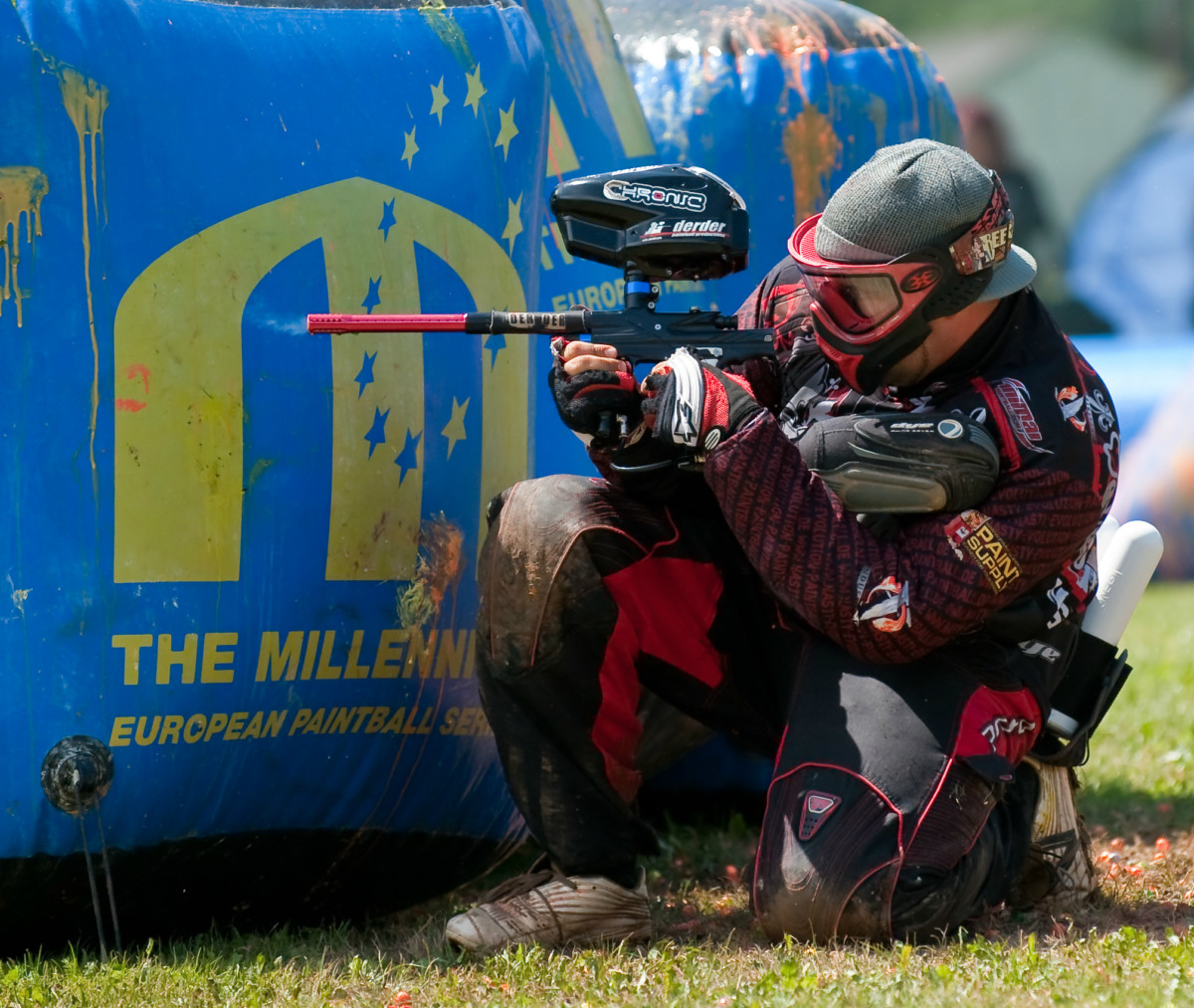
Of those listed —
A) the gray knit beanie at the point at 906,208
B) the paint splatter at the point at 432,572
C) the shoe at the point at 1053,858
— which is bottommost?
the shoe at the point at 1053,858

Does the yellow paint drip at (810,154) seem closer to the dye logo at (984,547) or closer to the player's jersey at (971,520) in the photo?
the player's jersey at (971,520)

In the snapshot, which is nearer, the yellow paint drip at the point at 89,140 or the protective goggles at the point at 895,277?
the yellow paint drip at the point at 89,140

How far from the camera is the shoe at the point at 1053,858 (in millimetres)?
3410

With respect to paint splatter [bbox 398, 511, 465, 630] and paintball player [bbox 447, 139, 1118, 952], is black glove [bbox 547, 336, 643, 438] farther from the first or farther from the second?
paint splatter [bbox 398, 511, 465, 630]

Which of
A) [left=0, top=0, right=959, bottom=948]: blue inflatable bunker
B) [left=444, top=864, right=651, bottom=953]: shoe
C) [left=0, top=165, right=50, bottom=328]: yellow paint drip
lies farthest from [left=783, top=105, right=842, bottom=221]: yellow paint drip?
[left=0, top=165, right=50, bottom=328]: yellow paint drip

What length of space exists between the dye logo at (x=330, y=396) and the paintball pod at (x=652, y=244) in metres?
0.21

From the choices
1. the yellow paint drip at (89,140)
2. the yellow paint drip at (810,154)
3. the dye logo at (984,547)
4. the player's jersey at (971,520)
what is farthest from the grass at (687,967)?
the yellow paint drip at (810,154)

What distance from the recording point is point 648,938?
318 cm

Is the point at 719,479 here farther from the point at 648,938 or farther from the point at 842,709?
the point at 648,938

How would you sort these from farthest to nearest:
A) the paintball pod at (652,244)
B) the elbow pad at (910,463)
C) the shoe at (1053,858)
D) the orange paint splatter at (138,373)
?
the shoe at (1053,858) → the paintball pod at (652,244) → the elbow pad at (910,463) → the orange paint splatter at (138,373)

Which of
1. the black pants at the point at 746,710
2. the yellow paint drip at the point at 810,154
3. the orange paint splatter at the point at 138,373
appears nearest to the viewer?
the orange paint splatter at the point at 138,373

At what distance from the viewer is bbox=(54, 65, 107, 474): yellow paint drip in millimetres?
2732

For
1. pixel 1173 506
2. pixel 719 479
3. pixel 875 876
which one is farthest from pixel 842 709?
pixel 1173 506

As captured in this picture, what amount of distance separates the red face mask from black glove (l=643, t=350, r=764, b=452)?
0.23m
